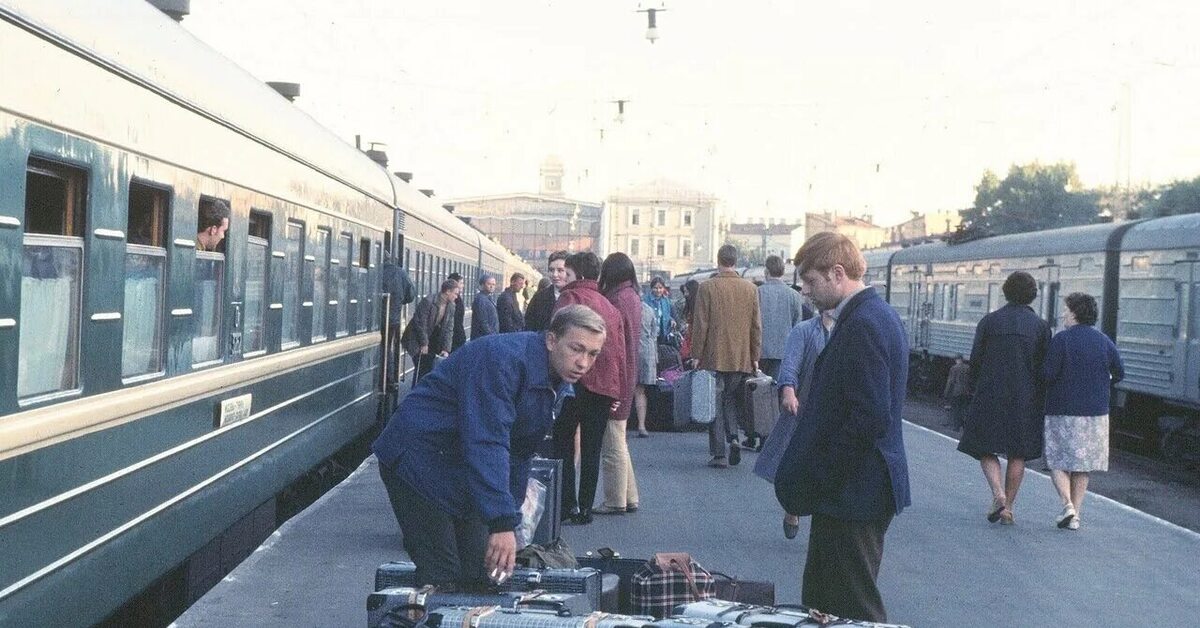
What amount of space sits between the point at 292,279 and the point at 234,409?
237 centimetres

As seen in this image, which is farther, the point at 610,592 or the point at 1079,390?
the point at 1079,390

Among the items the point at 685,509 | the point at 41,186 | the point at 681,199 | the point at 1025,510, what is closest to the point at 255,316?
the point at 685,509

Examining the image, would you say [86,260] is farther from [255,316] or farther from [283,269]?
[283,269]

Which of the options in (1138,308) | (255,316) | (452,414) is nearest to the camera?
(452,414)

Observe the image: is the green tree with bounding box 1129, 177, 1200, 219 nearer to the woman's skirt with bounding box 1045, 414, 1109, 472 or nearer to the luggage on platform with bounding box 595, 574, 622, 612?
the woman's skirt with bounding box 1045, 414, 1109, 472

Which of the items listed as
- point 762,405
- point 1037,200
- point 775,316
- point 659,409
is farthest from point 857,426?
point 1037,200

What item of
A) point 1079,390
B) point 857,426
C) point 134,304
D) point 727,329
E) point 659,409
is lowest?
point 659,409

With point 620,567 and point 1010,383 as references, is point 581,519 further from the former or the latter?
point 620,567

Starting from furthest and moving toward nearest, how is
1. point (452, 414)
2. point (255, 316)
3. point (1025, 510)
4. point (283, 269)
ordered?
point (1025, 510) → point (283, 269) → point (255, 316) → point (452, 414)

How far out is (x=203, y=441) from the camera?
8.61 m

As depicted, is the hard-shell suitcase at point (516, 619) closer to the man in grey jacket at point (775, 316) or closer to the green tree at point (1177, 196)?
the man in grey jacket at point (775, 316)

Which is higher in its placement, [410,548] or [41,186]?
[41,186]

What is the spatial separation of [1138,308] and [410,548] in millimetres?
16300

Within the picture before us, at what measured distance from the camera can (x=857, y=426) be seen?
576cm
